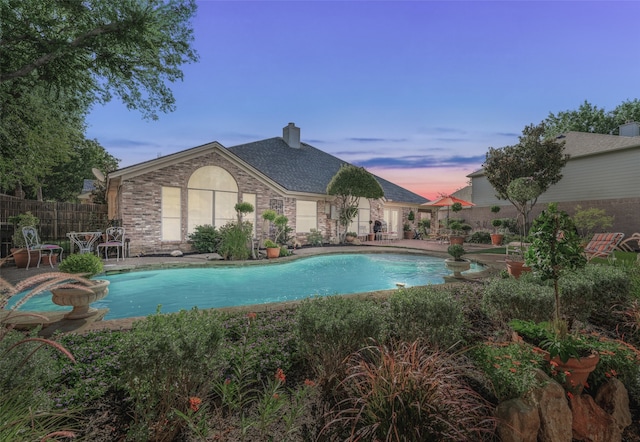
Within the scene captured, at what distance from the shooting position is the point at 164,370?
2.00 metres

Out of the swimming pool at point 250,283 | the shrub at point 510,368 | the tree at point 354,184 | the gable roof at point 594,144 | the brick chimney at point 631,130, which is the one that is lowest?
the swimming pool at point 250,283

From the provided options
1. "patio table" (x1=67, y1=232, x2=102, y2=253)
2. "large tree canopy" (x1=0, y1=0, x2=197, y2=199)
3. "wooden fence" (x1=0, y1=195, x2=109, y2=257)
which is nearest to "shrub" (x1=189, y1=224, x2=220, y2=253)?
"wooden fence" (x1=0, y1=195, x2=109, y2=257)

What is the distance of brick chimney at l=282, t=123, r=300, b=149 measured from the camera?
23.2 m

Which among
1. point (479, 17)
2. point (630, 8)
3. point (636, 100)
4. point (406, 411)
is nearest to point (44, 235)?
point (406, 411)

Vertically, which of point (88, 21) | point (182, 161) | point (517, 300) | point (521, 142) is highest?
point (88, 21)

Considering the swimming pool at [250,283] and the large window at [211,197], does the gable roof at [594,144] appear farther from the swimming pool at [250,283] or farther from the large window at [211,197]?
the large window at [211,197]

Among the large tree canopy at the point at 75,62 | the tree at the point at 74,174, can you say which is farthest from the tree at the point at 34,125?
the tree at the point at 74,174

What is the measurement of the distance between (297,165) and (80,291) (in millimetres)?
17835

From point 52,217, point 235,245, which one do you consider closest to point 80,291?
point 235,245

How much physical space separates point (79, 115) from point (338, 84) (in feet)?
34.6

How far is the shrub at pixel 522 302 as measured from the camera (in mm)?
3643

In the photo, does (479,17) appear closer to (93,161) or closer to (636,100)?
(636,100)

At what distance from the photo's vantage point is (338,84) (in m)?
12.6

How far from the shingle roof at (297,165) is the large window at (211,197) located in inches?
140
